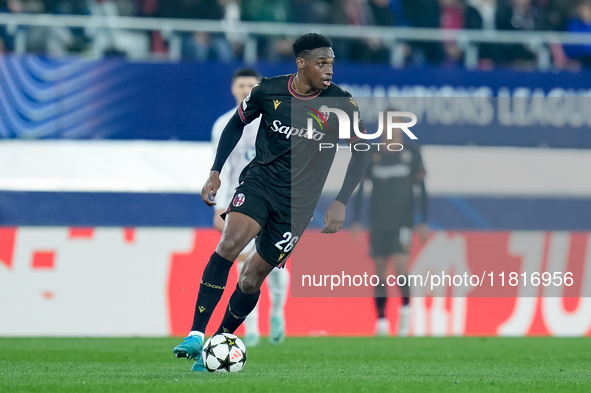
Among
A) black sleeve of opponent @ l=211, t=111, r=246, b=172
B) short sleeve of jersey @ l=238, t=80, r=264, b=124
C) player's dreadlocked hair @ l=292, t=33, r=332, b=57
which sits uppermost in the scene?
player's dreadlocked hair @ l=292, t=33, r=332, b=57

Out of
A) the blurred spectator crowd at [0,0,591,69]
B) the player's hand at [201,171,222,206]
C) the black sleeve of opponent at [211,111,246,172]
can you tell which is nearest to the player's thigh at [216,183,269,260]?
the player's hand at [201,171,222,206]

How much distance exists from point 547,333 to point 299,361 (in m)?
Result: 5.03

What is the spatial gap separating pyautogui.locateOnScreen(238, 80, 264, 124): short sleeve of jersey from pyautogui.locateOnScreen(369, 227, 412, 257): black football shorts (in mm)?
5168

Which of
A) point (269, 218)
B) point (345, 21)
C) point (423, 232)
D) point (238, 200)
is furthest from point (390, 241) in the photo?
point (238, 200)

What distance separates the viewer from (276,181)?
6.54 metres

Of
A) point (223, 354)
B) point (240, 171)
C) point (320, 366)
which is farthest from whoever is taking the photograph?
point (240, 171)

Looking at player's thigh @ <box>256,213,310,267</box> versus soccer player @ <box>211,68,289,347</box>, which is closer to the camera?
player's thigh @ <box>256,213,310,267</box>

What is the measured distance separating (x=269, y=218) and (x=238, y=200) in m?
0.24

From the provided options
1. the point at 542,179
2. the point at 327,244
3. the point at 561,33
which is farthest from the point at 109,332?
the point at 561,33

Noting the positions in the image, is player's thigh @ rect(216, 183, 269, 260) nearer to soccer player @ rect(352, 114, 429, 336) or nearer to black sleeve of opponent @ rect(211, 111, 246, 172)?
black sleeve of opponent @ rect(211, 111, 246, 172)

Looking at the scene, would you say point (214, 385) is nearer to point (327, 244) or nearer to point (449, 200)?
point (327, 244)

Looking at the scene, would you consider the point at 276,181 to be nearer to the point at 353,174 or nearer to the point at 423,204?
the point at 353,174

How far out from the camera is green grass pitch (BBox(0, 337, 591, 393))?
566cm

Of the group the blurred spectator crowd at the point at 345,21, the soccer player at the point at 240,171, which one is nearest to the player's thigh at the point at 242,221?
the soccer player at the point at 240,171
